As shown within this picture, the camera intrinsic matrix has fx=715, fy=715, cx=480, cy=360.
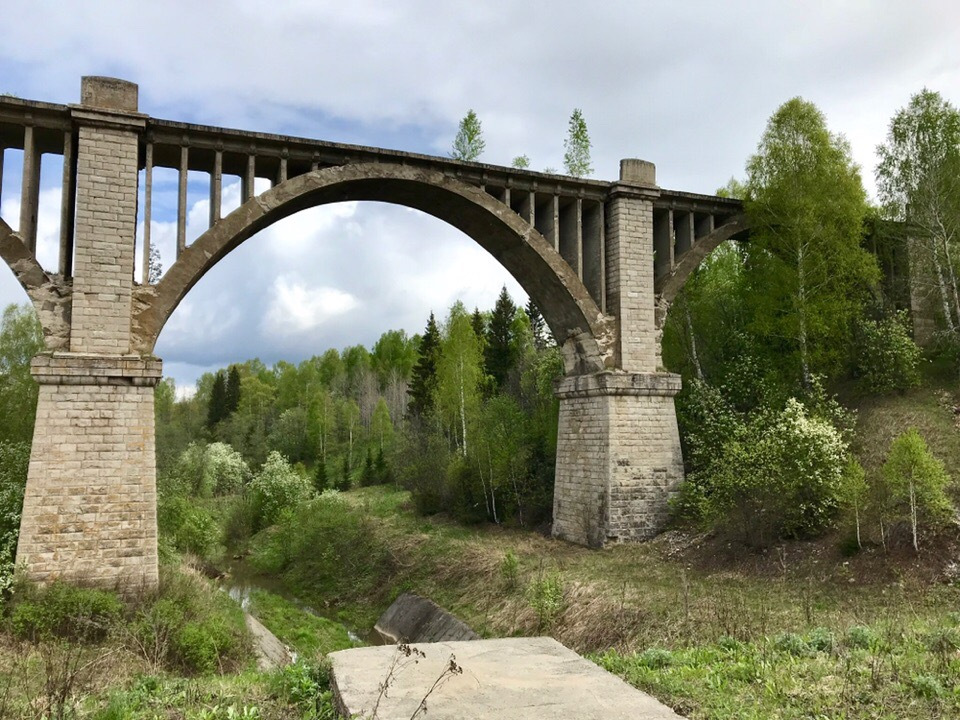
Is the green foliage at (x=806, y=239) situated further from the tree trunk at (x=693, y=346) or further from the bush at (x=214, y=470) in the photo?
the bush at (x=214, y=470)

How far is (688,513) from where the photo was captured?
15891mm

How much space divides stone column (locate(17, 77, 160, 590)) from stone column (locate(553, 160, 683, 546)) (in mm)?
9063

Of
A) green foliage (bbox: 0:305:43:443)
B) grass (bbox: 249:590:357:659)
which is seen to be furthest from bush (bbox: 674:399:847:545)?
green foliage (bbox: 0:305:43:443)

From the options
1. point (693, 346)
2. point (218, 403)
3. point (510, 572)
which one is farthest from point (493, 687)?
point (218, 403)

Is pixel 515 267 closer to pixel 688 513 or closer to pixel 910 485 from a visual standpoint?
pixel 688 513

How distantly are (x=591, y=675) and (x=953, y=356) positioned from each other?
1741cm

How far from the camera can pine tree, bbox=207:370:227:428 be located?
57.2m

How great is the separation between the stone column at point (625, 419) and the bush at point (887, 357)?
17.5ft

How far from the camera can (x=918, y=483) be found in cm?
Answer: 1098

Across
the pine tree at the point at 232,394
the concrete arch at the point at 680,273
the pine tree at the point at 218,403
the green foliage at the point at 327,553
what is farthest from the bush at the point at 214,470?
the concrete arch at the point at 680,273

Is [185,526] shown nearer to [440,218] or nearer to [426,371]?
[440,218]

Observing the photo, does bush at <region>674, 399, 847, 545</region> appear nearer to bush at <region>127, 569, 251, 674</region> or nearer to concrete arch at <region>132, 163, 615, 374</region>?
concrete arch at <region>132, 163, 615, 374</region>

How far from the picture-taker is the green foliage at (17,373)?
1903 centimetres

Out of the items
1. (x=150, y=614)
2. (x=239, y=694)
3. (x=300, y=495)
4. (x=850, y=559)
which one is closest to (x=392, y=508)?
(x=300, y=495)
